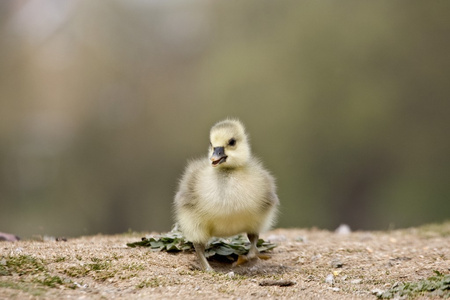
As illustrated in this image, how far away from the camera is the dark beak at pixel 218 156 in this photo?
16.0 feet

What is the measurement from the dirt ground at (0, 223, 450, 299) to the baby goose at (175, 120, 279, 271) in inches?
12.6

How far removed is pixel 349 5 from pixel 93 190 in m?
10.7

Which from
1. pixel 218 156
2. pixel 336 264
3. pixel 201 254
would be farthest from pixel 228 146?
pixel 336 264

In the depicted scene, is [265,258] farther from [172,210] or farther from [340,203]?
[340,203]

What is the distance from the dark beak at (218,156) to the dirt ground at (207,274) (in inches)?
33.1

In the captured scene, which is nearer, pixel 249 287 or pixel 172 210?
pixel 249 287

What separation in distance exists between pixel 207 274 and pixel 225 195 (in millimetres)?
625

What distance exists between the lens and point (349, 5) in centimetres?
2145

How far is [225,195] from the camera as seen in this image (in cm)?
487

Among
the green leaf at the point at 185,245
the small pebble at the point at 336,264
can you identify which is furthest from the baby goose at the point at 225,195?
the small pebble at the point at 336,264

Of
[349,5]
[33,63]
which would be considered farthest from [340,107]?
[33,63]

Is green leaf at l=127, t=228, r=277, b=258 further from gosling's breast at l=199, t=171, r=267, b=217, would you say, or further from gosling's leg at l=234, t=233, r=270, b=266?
gosling's breast at l=199, t=171, r=267, b=217

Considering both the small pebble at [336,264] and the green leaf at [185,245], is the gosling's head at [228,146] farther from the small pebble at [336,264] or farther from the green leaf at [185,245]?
the small pebble at [336,264]

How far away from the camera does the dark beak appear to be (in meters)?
4.88
